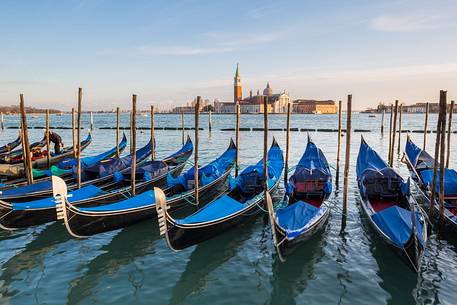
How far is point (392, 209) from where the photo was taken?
7633 millimetres

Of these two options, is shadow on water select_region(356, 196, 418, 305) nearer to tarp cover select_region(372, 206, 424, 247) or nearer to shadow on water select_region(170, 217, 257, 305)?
tarp cover select_region(372, 206, 424, 247)

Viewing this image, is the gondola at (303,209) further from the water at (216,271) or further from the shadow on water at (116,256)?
the shadow on water at (116,256)

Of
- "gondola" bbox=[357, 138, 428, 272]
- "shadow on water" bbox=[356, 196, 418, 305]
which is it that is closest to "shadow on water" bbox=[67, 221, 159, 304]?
"shadow on water" bbox=[356, 196, 418, 305]

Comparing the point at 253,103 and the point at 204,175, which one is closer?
the point at 204,175

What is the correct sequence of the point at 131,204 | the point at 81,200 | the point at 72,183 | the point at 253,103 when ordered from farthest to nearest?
1. the point at 253,103
2. the point at 72,183
3. the point at 81,200
4. the point at 131,204

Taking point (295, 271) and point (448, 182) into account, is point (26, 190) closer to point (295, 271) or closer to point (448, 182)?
point (295, 271)

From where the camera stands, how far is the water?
592 cm

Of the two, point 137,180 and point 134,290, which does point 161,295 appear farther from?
point 137,180

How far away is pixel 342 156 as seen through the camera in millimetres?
22062

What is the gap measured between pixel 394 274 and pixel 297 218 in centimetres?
200

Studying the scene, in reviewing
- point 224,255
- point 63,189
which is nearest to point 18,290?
point 63,189

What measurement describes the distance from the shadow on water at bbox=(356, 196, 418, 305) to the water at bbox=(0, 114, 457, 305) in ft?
0.05

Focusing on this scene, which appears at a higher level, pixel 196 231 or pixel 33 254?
pixel 196 231

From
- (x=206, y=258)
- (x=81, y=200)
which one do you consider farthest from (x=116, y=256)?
(x=81, y=200)
